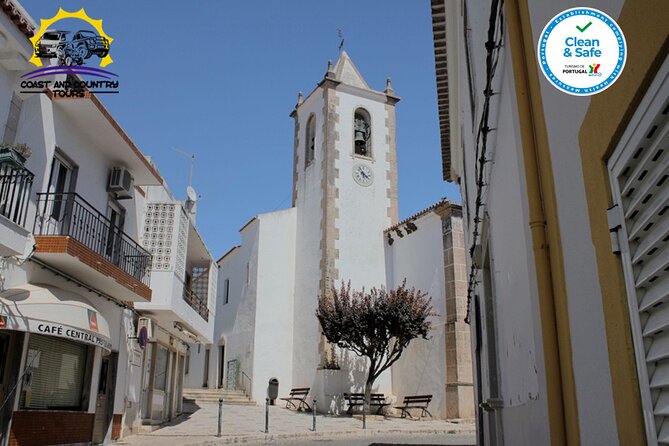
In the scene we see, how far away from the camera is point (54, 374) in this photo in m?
11.3

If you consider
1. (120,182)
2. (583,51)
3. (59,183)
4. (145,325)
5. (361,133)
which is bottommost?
(583,51)

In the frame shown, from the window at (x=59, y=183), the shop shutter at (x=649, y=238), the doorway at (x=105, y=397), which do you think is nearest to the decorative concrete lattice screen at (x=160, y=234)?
the doorway at (x=105, y=397)

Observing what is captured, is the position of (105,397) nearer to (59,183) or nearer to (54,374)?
(54,374)

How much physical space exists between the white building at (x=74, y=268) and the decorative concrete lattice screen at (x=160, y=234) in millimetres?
36

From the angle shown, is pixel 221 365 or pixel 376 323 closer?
pixel 376 323

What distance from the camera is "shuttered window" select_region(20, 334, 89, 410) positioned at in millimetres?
10492

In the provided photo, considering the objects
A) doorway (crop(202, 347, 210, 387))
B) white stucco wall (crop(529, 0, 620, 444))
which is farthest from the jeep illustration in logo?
doorway (crop(202, 347, 210, 387))

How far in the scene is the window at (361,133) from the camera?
30.1 metres

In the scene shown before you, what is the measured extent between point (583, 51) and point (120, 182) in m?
12.8

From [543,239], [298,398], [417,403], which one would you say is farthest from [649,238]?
[298,398]

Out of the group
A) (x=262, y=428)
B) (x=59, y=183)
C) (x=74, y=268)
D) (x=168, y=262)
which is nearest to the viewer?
(x=74, y=268)

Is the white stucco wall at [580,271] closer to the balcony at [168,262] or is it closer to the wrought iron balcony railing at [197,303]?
the balcony at [168,262]

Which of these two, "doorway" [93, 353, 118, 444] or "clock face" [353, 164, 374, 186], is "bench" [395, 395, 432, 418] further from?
"doorway" [93, 353, 118, 444]

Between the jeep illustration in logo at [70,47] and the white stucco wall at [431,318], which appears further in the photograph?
the white stucco wall at [431,318]
